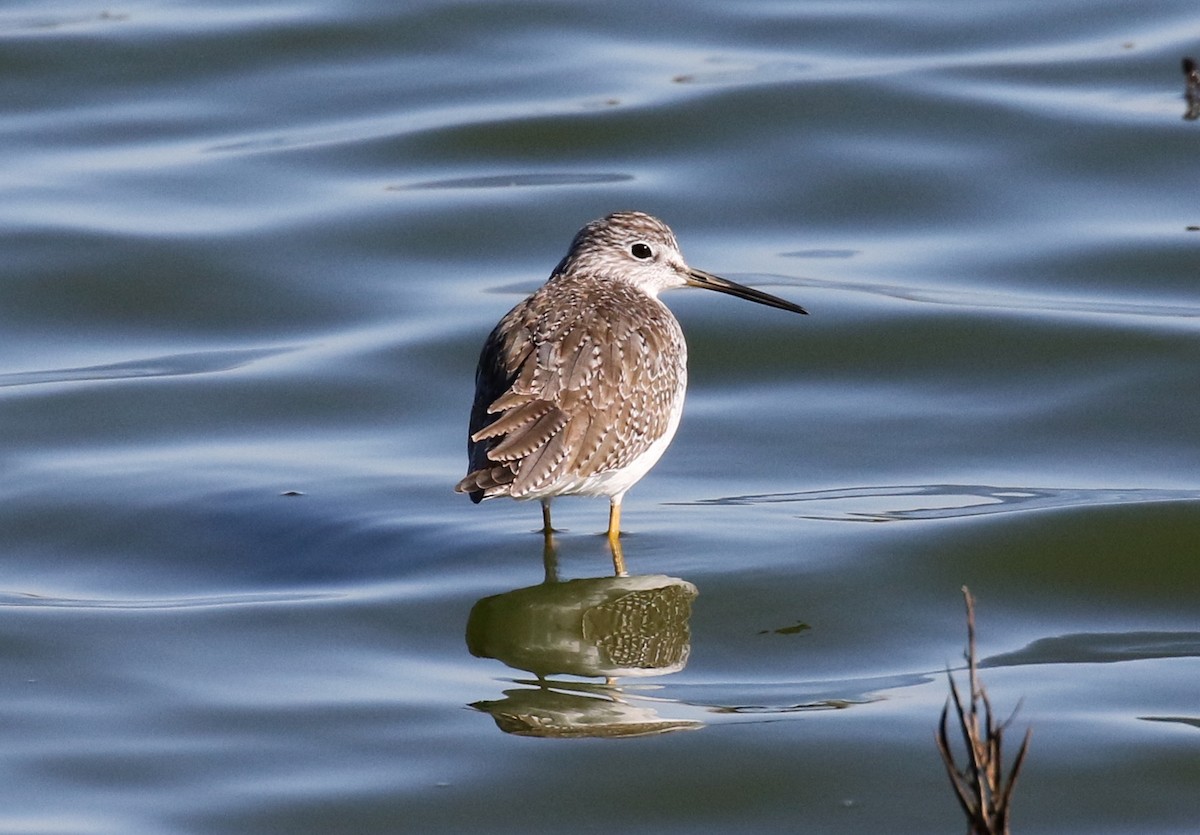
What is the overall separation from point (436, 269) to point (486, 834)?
6.79 m

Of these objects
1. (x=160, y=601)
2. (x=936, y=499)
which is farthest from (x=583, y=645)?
(x=936, y=499)

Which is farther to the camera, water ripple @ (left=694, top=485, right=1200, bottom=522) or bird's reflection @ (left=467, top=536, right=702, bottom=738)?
water ripple @ (left=694, top=485, right=1200, bottom=522)

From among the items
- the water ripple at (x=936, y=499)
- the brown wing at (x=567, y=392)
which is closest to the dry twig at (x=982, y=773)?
the brown wing at (x=567, y=392)

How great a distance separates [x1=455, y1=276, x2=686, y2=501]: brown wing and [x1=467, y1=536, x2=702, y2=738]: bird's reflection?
505 mm

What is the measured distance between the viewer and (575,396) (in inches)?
335

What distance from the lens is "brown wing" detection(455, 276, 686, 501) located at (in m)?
8.18

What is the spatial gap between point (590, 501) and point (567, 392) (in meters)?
1.54

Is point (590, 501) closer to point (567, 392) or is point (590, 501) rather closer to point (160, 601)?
point (567, 392)

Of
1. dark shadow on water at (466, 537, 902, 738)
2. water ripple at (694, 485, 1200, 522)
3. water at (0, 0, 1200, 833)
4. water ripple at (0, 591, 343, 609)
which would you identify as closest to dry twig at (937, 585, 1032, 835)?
water at (0, 0, 1200, 833)

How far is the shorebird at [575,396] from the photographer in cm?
820

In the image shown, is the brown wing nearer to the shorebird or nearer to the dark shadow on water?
Result: the shorebird

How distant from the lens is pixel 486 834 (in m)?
6.69

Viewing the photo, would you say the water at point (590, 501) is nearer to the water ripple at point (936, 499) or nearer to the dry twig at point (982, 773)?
the water ripple at point (936, 499)

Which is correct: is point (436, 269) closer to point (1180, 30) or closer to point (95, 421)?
point (95, 421)
